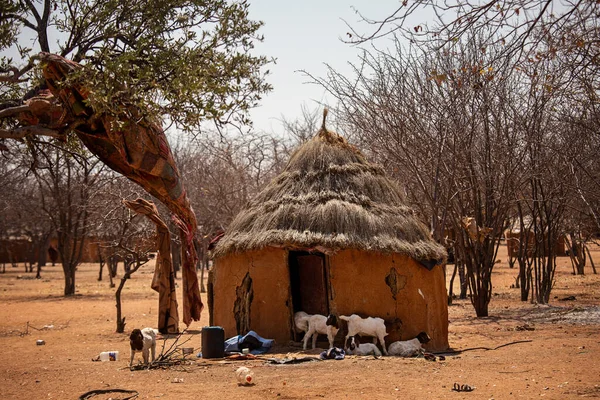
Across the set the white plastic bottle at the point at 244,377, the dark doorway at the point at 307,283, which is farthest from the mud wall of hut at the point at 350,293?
the white plastic bottle at the point at 244,377

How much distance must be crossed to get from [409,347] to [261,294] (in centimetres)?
222

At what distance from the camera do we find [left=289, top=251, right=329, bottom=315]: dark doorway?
1185 cm

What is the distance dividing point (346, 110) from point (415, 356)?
7891mm

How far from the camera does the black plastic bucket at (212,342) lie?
938 centimetres

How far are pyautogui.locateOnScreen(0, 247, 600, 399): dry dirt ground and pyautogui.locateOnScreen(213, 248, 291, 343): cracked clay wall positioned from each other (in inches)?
19.4

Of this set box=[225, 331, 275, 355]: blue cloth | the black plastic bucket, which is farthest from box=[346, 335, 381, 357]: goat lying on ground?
the black plastic bucket

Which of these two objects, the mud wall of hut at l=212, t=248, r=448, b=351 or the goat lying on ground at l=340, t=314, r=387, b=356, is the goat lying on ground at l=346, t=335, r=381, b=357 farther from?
the mud wall of hut at l=212, t=248, r=448, b=351

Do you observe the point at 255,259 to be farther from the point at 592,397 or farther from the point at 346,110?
the point at 346,110

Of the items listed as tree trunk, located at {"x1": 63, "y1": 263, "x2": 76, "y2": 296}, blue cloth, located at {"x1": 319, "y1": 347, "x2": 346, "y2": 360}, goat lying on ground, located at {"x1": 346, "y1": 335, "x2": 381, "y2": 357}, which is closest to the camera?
blue cloth, located at {"x1": 319, "y1": 347, "x2": 346, "y2": 360}

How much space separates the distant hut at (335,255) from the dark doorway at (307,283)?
109cm

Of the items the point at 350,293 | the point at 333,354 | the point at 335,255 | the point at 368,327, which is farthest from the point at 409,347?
the point at 335,255

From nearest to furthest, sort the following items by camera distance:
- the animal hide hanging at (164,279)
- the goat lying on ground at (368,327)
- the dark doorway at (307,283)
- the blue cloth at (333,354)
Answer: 1. the blue cloth at (333,354)
2. the goat lying on ground at (368,327)
3. the dark doorway at (307,283)
4. the animal hide hanging at (164,279)

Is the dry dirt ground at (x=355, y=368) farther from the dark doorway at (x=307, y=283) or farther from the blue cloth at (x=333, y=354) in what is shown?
the dark doorway at (x=307, y=283)

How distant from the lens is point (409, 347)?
9.77 metres
